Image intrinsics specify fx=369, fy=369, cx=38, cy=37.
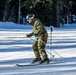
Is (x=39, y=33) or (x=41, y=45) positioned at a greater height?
(x=39, y=33)

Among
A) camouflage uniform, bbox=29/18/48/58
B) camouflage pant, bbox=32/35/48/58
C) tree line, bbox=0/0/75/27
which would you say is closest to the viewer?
camouflage uniform, bbox=29/18/48/58

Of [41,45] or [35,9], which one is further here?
[35,9]

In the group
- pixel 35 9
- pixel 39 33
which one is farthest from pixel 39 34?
pixel 35 9

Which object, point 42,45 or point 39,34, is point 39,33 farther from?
point 42,45

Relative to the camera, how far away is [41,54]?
488 inches

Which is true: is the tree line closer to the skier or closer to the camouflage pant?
the camouflage pant

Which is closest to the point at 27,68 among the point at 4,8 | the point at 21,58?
the point at 21,58

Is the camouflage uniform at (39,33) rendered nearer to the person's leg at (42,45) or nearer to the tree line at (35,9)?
the person's leg at (42,45)

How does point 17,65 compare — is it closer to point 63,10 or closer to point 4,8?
point 4,8

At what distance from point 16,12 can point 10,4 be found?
204 centimetres

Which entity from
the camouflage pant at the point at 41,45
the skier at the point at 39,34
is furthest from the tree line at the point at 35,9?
the skier at the point at 39,34

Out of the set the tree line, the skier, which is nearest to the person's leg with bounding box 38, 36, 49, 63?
the skier

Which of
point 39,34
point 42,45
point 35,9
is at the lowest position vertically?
point 35,9

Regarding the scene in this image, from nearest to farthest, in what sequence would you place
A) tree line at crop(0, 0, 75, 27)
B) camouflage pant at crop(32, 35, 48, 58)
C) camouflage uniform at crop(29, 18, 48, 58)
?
camouflage uniform at crop(29, 18, 48, 58) → camouflage pant at crop(32, 35, 48, 58) → tree line at crop(0, 0, 75, 27)
